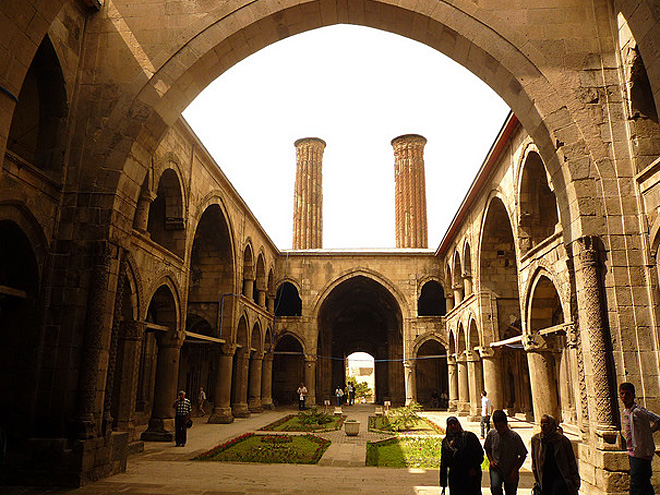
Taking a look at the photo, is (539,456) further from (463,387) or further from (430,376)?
(430,376)

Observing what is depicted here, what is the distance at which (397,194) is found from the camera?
33.8m

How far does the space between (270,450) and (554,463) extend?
302 inches

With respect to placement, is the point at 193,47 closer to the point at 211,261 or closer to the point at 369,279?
the point at 211,261

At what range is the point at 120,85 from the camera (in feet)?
26.0

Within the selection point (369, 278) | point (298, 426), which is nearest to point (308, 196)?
point (369, 278)

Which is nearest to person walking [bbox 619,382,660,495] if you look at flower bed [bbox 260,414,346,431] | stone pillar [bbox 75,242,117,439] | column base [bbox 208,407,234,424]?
stone pillar [bbox 75,242,117,439]

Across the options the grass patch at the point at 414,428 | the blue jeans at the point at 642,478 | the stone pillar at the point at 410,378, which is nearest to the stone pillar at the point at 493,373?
the grass patch at the point at 414,428

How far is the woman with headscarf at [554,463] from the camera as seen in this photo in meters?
4.25

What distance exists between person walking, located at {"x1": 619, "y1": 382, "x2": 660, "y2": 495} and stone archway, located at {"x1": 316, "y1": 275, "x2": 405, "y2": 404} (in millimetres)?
20980

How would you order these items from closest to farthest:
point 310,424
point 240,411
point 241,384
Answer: point 310,424 < point 240,411 < point 241,384

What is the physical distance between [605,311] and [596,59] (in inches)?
139

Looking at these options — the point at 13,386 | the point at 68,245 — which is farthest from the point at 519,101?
the point at 13,386

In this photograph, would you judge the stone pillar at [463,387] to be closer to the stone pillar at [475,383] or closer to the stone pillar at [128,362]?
the stone pillar at [475,383]

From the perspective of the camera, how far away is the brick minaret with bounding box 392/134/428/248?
3269 cm
